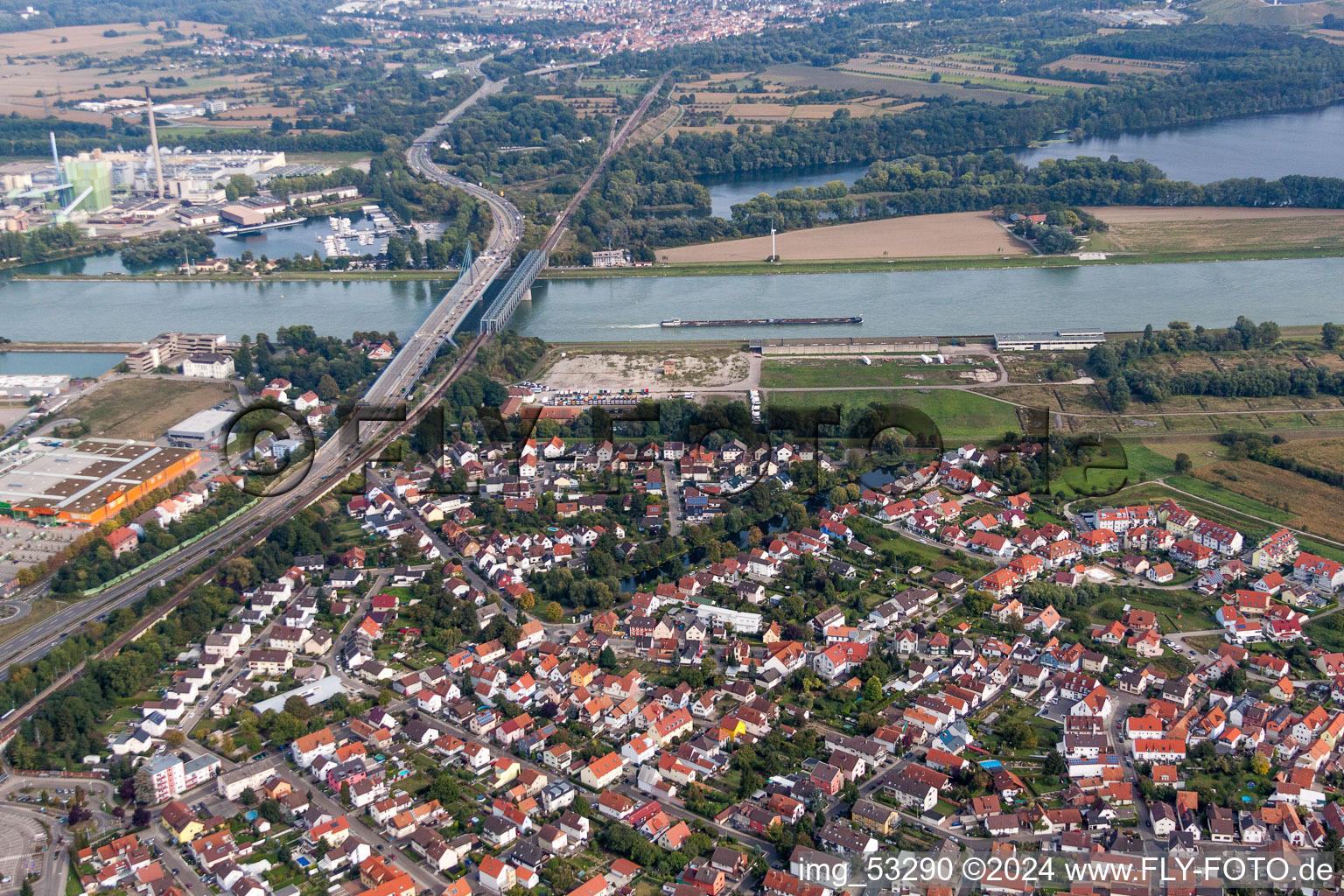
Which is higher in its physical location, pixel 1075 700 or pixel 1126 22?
pixel 1126 22

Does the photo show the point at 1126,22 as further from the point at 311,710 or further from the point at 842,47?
the point at 311,710

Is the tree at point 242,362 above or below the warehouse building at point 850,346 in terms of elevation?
below

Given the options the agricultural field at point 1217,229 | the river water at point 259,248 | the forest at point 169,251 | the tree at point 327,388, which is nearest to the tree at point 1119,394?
the agricultural field at point 1217,229

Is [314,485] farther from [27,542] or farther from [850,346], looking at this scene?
[850,346]

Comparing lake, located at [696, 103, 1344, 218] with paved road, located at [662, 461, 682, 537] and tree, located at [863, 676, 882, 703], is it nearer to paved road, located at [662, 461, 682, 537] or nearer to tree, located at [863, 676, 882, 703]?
paved road, located at [662, 461, 682, 537]

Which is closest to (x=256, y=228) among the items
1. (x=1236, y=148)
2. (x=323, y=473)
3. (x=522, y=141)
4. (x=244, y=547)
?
(x=522, y=141)

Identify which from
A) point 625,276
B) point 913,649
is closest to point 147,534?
point 913,649

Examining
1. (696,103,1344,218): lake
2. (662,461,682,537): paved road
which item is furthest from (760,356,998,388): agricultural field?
(696,103,1344,218): lake

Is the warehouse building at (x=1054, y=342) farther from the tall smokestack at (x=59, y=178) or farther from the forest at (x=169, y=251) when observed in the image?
the tall smokestack at (x=59, y=178)
